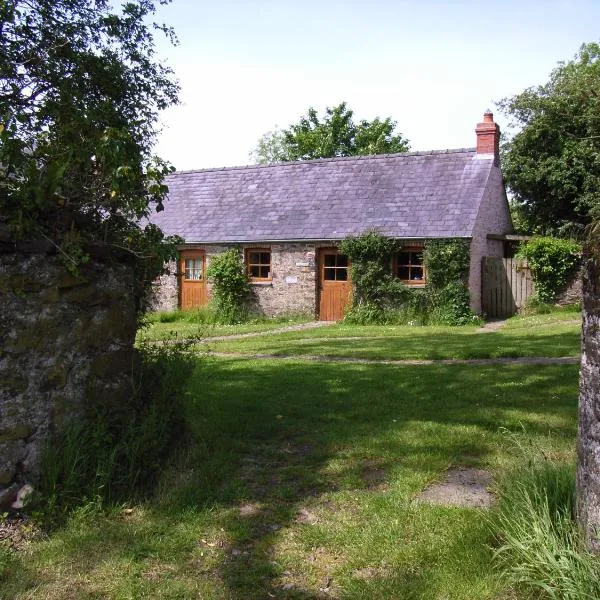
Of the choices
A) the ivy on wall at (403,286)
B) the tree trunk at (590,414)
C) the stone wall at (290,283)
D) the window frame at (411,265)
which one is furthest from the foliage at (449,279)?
the tree trunk at (590,414)

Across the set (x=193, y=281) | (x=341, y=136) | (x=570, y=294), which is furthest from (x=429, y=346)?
(x=341, y=136)

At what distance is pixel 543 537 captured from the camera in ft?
10.5

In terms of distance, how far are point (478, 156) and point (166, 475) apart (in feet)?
62.6

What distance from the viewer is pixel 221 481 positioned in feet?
16.3

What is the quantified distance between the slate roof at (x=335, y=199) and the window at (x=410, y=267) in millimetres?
789

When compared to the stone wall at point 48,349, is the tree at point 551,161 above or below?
above

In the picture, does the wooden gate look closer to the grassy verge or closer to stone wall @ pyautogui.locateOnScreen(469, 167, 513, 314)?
stone wall @ pyautogui.locateOnScreen(469, 167, 513, 314)

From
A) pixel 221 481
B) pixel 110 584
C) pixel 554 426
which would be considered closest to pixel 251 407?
pixel 221 481

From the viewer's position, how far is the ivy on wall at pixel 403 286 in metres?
19.1

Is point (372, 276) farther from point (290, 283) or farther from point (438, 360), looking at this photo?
point (438, 360)

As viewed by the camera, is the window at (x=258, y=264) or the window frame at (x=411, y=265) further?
the window at (x=258, y=264)

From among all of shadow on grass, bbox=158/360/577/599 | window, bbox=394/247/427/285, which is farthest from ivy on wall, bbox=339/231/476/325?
shadow on grass, bbox=158/360/577/599

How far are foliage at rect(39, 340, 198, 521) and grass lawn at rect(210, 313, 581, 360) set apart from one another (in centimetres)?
687

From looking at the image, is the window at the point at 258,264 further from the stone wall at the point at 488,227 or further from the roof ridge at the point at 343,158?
the stone wall at the point at 488,227
